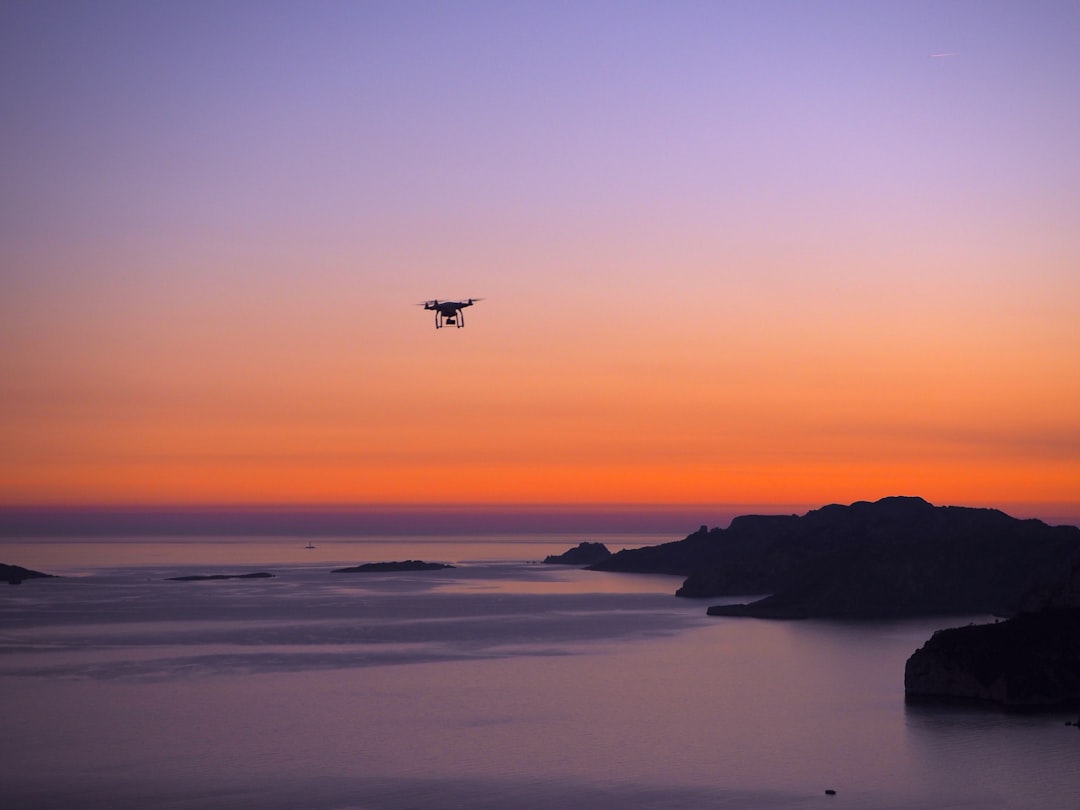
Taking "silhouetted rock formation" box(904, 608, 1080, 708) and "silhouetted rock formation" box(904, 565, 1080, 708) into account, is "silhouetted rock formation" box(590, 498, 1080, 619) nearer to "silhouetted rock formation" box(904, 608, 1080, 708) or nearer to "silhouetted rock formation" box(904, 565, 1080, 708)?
"silhouetted rock formation" box(904, 565, 1080, 708)

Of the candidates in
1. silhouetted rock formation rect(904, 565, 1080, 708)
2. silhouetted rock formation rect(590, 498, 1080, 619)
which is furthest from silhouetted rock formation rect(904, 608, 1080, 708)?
silhouetted rock formation rect(590, 498, 1080, 619)

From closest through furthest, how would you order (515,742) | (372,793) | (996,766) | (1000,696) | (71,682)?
(372,793) → (996,766) → (515,742) → (1000,696) → (71,682)

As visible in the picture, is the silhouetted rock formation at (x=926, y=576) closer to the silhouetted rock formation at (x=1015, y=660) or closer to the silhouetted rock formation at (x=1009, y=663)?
the silhouetted rock formation at (x=1015, y=660)

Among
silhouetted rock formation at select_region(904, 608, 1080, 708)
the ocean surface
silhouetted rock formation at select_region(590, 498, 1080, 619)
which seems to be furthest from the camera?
silhouetted rock formation at select_region(590, 498, 1080, 619)

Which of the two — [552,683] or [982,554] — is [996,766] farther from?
[982,554]

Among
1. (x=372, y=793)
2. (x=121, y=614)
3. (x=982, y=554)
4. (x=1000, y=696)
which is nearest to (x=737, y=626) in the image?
(x=982, y=554)

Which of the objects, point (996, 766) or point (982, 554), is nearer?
point (996, 766)
